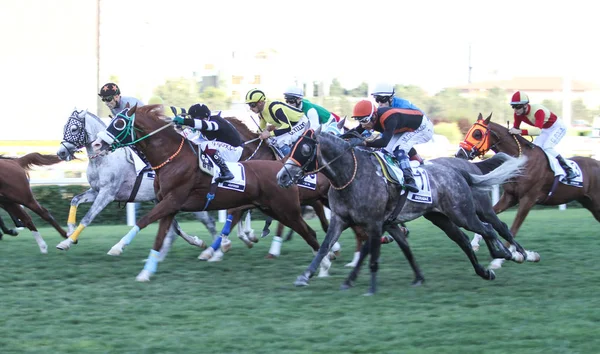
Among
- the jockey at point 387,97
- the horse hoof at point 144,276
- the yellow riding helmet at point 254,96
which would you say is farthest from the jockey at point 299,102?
the horse hoof at point 144,276

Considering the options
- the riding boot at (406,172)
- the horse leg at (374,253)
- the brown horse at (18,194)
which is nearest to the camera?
the horse leg at (374,253)

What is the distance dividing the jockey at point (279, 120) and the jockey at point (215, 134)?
1.36 feet

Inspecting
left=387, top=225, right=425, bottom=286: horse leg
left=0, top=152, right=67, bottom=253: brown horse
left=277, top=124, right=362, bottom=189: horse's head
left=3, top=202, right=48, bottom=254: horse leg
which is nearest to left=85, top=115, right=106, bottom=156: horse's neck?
left=0, top=152, right=67, bottom=253: brown horse

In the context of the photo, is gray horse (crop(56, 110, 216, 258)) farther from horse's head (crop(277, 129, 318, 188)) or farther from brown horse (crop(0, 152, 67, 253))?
horse's head (crop(277, 129, 318, 188))

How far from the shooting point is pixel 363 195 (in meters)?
6.95

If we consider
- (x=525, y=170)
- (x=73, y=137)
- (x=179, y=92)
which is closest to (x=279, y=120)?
(x=73, y=137)

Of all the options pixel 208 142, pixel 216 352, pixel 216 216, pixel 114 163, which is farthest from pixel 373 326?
pixel 216 216

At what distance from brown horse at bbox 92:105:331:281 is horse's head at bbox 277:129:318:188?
143 centimetres

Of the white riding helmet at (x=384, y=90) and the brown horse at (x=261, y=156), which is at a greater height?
the white riding helmet at (x=384, y=90)

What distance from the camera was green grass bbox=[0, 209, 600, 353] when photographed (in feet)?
17.0

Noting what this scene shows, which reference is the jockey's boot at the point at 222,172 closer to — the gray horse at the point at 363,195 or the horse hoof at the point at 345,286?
the gray horse at the point at 363,195

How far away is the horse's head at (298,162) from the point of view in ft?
22.0

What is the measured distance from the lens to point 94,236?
36.7 feet

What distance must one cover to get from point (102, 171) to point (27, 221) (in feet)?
3.40
